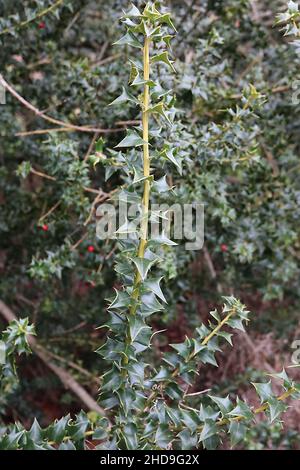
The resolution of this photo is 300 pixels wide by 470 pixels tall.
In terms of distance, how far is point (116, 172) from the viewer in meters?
2.04

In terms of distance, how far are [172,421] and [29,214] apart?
4.23 feet

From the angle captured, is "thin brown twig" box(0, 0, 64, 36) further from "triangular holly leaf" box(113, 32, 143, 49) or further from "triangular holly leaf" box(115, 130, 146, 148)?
"triangular holly leaf" box(115, 130, 146, 148)

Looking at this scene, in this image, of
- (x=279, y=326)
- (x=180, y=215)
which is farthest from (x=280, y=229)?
(x=279, y=326)

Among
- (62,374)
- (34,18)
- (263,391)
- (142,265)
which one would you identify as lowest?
(62,374)

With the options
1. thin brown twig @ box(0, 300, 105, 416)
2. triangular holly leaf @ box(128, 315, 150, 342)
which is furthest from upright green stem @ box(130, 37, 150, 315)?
thin brown twig @ box(0, 300, 105, 416)

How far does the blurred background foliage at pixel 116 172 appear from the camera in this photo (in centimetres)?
189

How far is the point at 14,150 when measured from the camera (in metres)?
2.29

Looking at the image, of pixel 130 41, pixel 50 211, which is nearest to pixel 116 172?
pixel 50 211

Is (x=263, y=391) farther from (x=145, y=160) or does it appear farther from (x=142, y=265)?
(x=145, y=160)

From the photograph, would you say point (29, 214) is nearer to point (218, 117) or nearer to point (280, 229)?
point (218, 117)

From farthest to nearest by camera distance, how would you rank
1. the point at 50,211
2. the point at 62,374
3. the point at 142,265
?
the point at 62,374, the point at 50,211, the point at 142,265

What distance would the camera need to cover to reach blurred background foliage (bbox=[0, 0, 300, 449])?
189 centimetres

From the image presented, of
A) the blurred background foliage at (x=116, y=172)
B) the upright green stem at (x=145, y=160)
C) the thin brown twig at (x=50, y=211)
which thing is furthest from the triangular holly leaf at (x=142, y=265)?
the thin brown twig at (x=50, y=211)

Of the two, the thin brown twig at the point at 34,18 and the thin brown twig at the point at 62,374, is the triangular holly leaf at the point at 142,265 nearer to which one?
the thin brown twig at the point at 34,18
